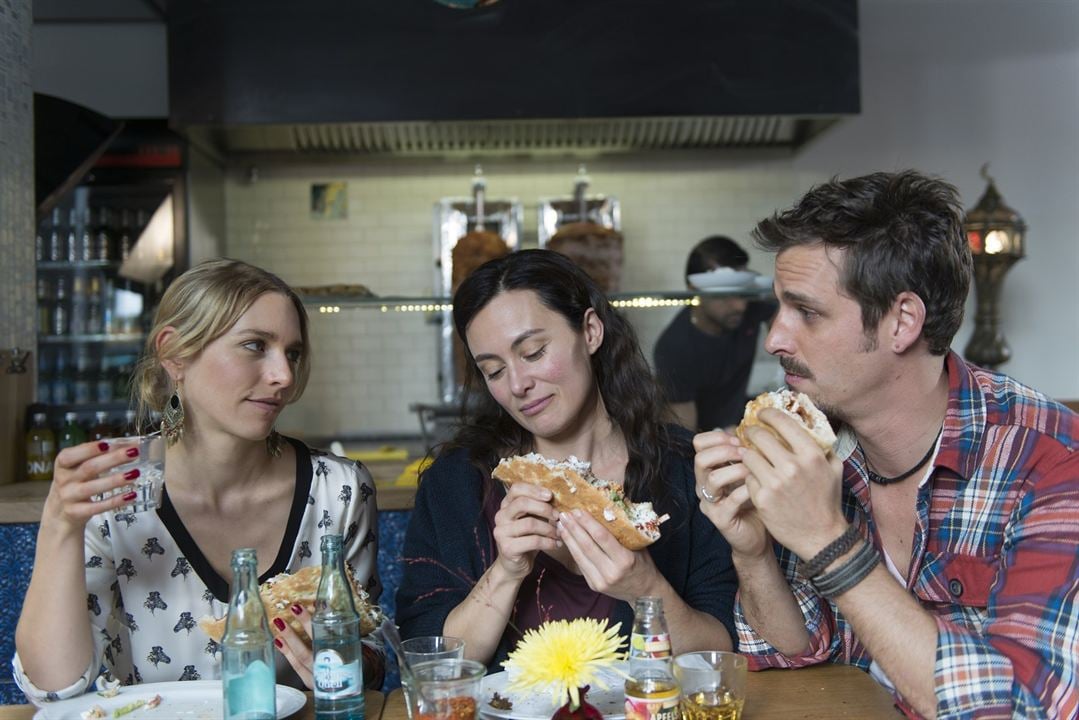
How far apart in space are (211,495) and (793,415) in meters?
1.33

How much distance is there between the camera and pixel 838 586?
5.26 ft

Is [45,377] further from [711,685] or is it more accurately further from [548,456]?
[711,685]

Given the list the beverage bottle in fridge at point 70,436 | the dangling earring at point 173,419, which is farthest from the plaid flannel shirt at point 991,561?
the beverage bottle in fridge at point 70,436

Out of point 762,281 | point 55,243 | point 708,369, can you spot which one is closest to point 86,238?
point 55,243

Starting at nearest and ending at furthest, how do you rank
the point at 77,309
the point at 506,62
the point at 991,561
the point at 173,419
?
1. the point at 991,561
2. the point at 173,419
3. the point at 506,62
4. the point at 77,309

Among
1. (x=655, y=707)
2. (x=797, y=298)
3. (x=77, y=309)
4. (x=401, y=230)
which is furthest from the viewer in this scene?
(x=401, y=230)

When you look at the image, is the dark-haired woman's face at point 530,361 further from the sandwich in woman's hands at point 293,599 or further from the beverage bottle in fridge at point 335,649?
the beverage bottle in fridge at point 335,649

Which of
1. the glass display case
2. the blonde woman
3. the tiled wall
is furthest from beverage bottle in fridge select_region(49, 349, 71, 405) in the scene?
the blonde woman

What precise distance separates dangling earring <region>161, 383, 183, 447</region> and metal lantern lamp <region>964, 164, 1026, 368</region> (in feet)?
15.1

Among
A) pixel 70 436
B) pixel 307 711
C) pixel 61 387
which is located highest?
pixel 61 387

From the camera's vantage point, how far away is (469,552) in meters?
2.29

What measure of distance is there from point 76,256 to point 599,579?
4974 mm

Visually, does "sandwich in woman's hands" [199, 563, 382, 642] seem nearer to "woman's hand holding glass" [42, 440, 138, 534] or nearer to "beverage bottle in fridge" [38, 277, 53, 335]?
"woman's hand holding glass" [42, 440, 138, 534]

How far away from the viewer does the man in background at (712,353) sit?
4.72 m
